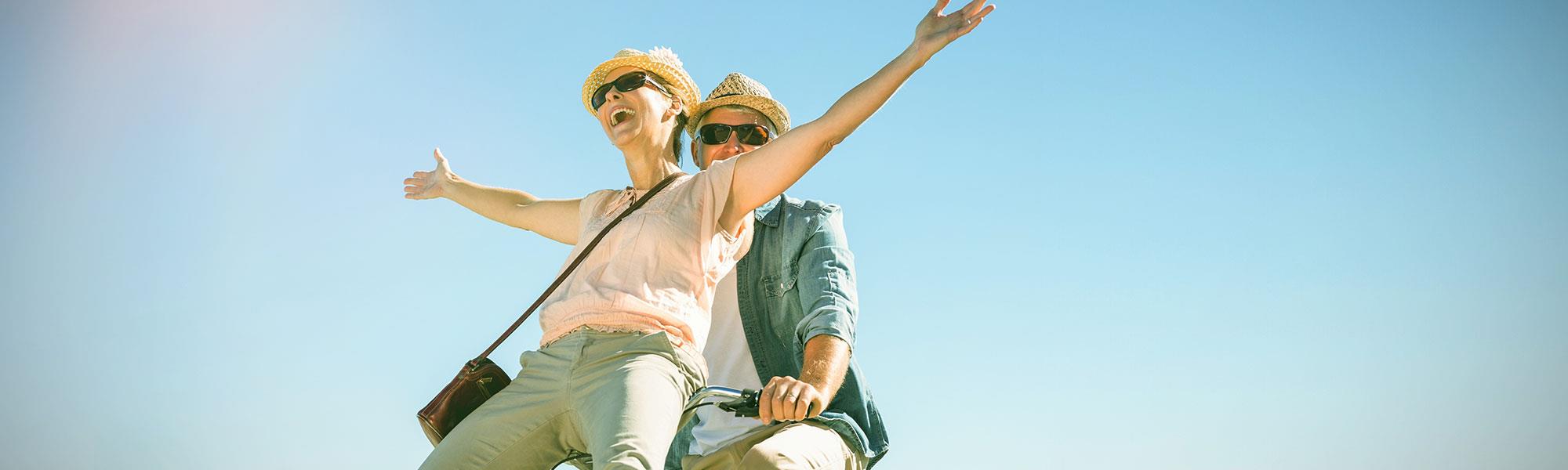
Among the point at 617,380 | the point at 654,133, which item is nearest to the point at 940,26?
the point at 654,133

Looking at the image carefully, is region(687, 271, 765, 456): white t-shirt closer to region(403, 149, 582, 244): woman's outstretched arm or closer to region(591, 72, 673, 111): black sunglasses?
region(403, 149, 582, 244): woman's outstretched arm

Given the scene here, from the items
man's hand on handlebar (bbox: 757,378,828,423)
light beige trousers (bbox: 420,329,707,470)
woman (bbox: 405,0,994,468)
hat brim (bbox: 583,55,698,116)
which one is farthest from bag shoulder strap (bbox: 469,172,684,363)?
man's hand on handlebar (bbox: 757,378,828,423)

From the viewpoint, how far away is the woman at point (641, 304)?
9.86ft

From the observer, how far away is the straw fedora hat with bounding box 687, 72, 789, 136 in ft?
17.2

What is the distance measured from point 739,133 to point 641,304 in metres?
2.17

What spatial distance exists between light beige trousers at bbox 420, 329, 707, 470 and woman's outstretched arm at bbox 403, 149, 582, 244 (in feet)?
2.93

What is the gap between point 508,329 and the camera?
3.60 metres

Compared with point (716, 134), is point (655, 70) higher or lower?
lower

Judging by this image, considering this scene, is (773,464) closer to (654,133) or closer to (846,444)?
(846,444)

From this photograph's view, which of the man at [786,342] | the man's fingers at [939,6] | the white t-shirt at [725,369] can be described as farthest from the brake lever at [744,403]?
the white t-shirt at [725,369]

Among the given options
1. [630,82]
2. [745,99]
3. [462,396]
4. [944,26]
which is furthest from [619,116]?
[745,99]

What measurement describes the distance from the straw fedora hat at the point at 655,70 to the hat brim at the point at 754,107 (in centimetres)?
111

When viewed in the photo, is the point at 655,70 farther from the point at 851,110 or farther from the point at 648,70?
the point at 851,110

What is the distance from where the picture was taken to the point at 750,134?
528 centimetres
